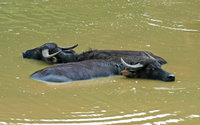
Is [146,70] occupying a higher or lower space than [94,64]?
lower

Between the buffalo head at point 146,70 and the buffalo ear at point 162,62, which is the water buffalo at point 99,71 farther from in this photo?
the buffalo ear at point 162,62

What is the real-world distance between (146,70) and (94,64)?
120 centimetres

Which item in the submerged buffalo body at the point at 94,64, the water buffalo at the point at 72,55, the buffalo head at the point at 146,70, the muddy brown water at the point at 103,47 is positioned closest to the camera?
the muddy brown water at the point at 103,47

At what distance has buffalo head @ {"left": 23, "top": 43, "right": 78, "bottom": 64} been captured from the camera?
11.7m

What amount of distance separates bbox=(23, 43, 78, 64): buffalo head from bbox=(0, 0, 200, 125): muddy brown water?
0.25 metres

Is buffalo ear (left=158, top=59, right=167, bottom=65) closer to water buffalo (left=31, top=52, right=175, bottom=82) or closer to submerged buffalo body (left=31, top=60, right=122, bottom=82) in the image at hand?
water buffalo (left=31, top=52, right=175, bottom=82)

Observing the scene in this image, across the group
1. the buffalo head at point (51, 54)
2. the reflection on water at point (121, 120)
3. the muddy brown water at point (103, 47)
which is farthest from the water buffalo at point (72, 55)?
the reflection on water at point (121, 120)

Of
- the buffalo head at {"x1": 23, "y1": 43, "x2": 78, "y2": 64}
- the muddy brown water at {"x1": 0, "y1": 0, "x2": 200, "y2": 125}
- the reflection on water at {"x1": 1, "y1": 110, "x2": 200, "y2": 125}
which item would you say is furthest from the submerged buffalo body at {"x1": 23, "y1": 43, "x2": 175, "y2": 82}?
the reflection on water at {"x1": 1, "y1": 110, "x2": 200, "y2": 125}

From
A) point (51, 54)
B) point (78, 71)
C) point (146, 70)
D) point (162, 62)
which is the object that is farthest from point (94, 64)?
point (162, 62)

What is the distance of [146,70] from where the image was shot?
10.5m

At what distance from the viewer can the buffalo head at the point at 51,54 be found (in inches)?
461

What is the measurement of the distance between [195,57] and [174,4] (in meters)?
8.86

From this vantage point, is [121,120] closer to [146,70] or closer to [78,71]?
[78,71]

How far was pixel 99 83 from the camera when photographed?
9930 millimetres
